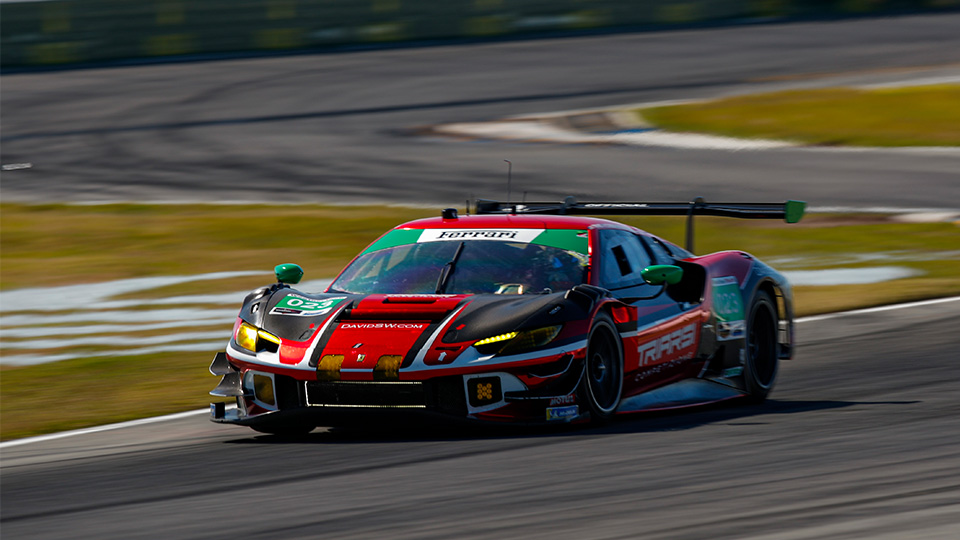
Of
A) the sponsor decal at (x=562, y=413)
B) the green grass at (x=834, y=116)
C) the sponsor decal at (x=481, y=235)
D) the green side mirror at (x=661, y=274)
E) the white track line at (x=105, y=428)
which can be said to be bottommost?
the white track line at (x=105, y=428)

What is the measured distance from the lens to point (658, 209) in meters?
9.09

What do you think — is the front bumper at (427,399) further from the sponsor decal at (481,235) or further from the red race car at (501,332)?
the sponsor decal at (481,235)

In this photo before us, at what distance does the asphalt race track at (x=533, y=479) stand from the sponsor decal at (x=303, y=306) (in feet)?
2.06

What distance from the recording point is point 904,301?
12.6 m

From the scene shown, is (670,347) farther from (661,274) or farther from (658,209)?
(658,209)

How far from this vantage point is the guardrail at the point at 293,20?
113 ft

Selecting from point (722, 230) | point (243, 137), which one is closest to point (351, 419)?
point (722, 230)

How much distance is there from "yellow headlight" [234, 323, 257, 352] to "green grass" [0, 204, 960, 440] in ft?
9.41

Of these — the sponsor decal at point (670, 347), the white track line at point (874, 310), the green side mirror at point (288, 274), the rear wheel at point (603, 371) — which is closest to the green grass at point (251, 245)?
the white track line at point (874, 310)

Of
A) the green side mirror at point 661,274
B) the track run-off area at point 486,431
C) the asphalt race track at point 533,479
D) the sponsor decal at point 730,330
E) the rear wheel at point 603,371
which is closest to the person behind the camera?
the asphalt race track at point 533,479

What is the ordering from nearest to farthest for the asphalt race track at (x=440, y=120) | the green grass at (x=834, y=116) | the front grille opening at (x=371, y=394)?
the front grille opening at (x=371, y=394)
the asphalt race track at (x=440, y=120)
the green grass at (x=834, y=116)

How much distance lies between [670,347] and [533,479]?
233 centimetres

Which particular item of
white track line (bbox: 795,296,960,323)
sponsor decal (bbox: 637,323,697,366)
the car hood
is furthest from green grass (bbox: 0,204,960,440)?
sponsor decal (bbox: 637,323,697,366)

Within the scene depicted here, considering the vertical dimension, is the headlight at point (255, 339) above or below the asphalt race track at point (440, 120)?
below
